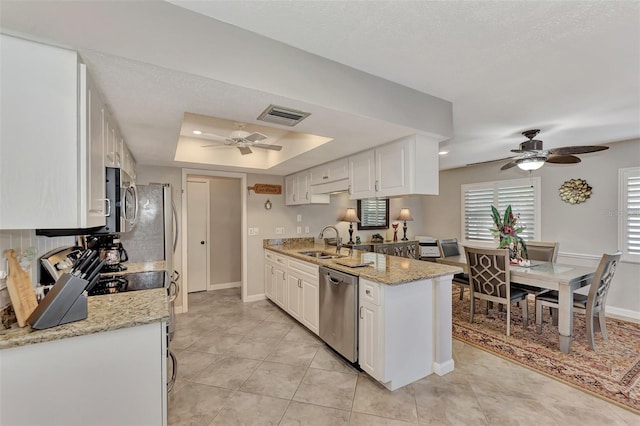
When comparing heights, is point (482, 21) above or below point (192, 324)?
above

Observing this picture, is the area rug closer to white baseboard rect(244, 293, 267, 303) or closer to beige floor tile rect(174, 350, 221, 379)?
beige floor tile rect(174, 350, 221, 379)

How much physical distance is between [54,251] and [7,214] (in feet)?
3.00

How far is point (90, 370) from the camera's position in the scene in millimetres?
1315

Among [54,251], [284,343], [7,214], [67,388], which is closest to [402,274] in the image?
[284,343]

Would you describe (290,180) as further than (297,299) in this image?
Yes

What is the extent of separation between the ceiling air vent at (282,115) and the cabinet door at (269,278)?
2562mm

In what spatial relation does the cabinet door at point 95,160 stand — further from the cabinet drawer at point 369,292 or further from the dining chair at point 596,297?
the dining chair at point 596,297

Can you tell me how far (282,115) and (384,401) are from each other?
2.17m

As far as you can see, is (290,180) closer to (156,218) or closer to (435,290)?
(156,218)

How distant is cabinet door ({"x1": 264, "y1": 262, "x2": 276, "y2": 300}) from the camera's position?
4.14 meters

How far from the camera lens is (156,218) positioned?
324 cm

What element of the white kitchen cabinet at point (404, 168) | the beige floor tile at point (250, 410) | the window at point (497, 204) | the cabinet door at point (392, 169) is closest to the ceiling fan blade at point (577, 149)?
the white kitchen cabinet at point (404, 168)

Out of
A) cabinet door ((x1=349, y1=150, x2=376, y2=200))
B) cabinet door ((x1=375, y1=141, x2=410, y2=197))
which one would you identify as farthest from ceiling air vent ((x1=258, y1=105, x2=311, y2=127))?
cabinet door ((x1=349, y1=150, x2=376, y2=200))

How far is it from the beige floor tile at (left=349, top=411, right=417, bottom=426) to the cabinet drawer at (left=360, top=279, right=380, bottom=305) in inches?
29.3
